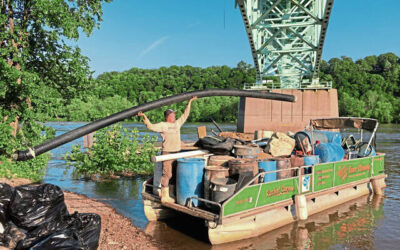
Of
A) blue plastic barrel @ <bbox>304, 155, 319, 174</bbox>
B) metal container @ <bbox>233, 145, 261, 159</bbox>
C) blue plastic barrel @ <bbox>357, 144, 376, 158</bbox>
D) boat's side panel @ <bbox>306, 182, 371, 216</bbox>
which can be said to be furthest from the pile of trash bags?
blue plastic barrel @ <bbox>357, 144, 376, 158</bbox>

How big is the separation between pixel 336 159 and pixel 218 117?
78.1 meters

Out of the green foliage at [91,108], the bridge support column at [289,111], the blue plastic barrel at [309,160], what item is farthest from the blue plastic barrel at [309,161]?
the green foliage at [91,108]

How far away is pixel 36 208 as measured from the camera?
4844 millimetres

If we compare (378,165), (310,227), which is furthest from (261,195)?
(378,165)

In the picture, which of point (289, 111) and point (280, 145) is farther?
point (289, 111)

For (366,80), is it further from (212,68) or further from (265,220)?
(265,220)

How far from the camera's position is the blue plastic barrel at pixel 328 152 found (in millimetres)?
8961

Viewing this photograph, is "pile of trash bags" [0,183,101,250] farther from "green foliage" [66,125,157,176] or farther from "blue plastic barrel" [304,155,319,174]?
"green foliage" [66,125,157,176]

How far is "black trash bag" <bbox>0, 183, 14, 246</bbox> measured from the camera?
15.1 ft

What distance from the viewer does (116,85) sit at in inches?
4210

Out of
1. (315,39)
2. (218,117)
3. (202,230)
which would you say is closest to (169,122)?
(202,230)

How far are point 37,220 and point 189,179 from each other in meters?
2.82

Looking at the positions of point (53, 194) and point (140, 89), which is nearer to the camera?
point (53, 194)

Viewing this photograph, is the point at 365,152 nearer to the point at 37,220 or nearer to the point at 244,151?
the point at 244,151
